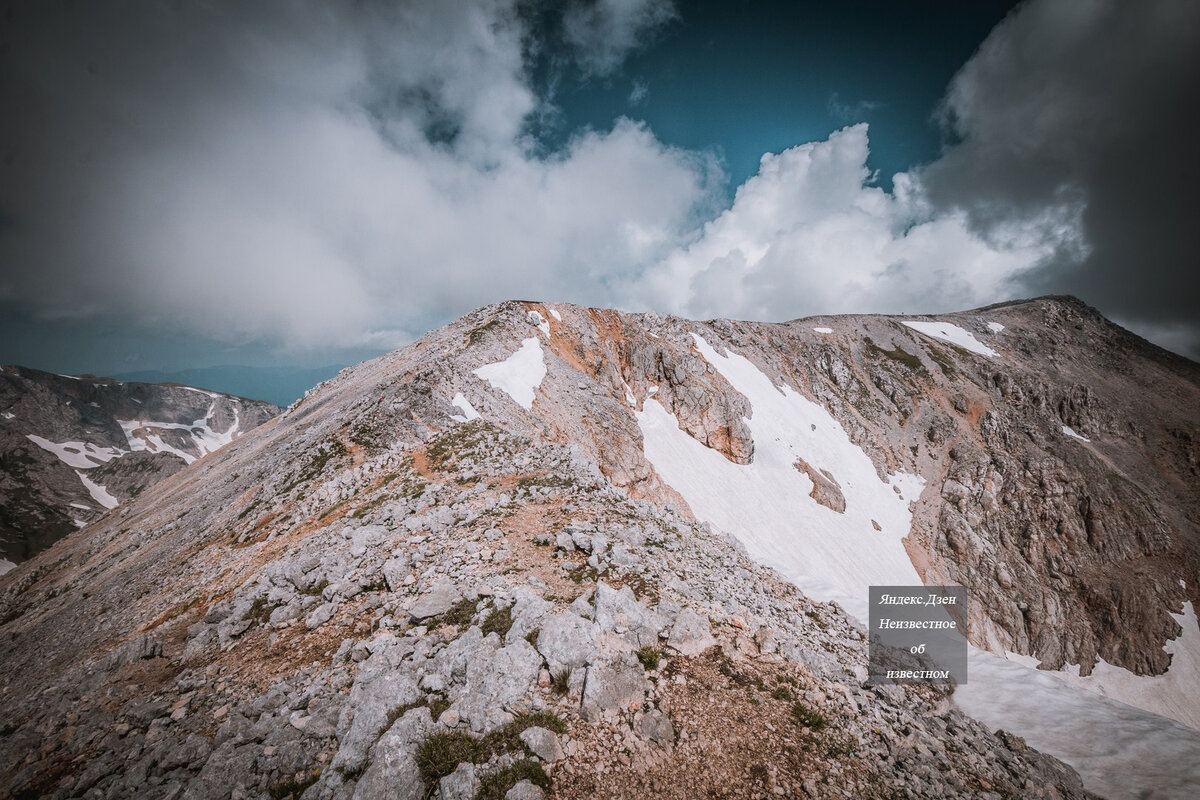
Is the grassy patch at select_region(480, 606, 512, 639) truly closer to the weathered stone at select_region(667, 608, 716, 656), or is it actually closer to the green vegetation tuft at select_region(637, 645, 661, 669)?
the green vegetation tuft at select_region(637, 645, 661, 669)

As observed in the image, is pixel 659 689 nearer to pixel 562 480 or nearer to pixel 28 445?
pixel 562 480

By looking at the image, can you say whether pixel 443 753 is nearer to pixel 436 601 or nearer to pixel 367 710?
pixel 367 710

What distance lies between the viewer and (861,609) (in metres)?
15.9

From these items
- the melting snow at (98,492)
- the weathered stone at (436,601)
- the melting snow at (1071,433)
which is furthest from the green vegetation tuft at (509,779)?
the melting snow at (98,492)

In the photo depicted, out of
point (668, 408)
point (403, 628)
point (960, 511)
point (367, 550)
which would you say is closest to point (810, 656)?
point (403, 628)

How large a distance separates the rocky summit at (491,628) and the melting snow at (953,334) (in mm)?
51742

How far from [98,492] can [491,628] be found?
227 metres

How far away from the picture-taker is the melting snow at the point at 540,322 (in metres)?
43.2

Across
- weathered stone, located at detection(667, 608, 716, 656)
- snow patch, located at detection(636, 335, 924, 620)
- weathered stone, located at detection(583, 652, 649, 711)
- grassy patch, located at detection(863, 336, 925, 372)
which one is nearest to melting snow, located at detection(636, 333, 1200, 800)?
snow patch, located at detection(636, 335, 924, 620)

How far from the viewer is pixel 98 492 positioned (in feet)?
488

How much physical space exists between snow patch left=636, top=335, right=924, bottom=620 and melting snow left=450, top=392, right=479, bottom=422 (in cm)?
2230

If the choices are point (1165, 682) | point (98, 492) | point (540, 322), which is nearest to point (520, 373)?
point (540, 322)

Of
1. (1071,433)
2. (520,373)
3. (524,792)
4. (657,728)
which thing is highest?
(1071,433)

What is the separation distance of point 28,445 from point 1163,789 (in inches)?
10260
